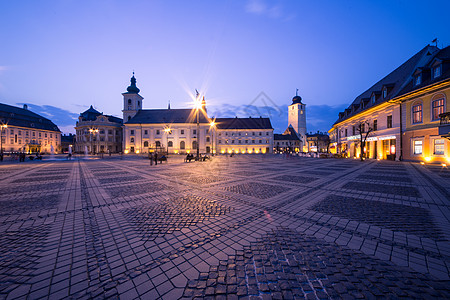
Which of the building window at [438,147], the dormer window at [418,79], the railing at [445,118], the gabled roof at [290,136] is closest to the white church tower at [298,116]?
the gabled roof at [290,136]

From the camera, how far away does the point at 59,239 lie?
3.67 m

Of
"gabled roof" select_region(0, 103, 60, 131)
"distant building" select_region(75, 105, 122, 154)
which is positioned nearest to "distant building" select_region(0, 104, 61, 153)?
"gabled roof" select_region(0, 103, 60, 131)

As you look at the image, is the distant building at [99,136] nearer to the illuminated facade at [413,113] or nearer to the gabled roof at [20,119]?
the gabled roof at [20,119]

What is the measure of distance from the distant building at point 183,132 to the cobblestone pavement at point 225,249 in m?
54.3

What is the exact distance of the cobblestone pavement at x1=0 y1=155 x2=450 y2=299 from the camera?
7.66 feet

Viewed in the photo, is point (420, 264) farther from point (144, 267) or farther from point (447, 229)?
point (144, 267)

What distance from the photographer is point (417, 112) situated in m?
20.9

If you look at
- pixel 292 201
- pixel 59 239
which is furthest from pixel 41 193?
pixel 292 201

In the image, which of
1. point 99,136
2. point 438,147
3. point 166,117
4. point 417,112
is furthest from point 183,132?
point 438,147

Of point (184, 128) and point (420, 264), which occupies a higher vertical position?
point (184, 128)

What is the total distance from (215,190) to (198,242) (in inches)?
170

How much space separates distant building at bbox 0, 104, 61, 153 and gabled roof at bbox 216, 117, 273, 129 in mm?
55424

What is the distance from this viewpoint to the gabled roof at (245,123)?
231 ft

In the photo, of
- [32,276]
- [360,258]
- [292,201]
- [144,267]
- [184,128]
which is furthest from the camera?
[184,128]
